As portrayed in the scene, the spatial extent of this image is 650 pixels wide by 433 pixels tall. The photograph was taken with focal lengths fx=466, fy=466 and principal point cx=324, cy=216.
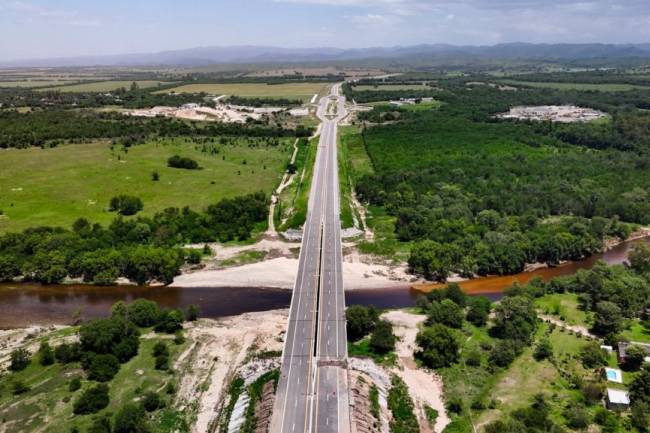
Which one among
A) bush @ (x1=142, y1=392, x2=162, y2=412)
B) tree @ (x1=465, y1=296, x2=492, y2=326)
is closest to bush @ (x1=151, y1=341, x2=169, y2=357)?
bush @ (x1=142, y1=392, x2=162, y2=412)

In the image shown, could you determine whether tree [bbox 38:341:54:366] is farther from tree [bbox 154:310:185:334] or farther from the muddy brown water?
the muddy brown water

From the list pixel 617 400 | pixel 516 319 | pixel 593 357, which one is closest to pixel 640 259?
pixel 593 357

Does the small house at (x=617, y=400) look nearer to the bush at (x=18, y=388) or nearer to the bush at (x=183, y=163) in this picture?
the bush at (x=18, y=388)

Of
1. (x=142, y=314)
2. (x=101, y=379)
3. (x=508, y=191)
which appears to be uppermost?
(x=508, y=191)

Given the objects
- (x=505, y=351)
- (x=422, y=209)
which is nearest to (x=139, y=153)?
(x=422, y=209)

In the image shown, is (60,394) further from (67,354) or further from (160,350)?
(160,350)

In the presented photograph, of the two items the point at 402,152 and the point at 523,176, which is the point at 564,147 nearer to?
the point at 523,176

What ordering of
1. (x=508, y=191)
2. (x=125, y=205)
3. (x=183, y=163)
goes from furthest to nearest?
(x=183, y=163)
(x=508, y=191)
(x=125, y=205)
